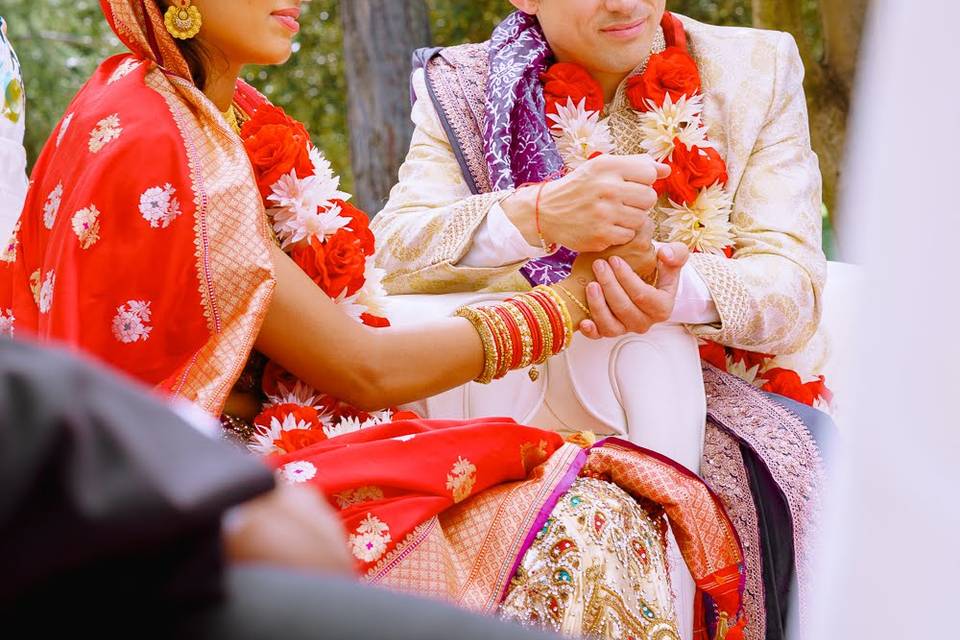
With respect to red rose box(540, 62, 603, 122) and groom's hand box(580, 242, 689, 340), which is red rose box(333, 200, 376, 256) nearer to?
groom's hand box(580, 242, 689, 340)

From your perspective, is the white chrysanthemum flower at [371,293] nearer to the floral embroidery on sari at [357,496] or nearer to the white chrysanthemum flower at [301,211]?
the white chrysanthemum flower at [301,211]

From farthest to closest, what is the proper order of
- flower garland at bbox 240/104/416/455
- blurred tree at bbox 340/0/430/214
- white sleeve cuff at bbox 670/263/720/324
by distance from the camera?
1. blurred tree at bbox 340/0/430/214
2. white sleeve cuff at bbox 670/263/720/324
3. flower garland at bbox 240/104/416/455

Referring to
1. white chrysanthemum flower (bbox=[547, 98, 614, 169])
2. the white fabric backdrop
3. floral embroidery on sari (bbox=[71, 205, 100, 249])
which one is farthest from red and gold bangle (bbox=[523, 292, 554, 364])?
the white fabric backdrop

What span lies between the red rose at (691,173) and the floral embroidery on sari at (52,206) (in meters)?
1.31

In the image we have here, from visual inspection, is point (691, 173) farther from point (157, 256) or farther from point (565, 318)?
point (157, 256)

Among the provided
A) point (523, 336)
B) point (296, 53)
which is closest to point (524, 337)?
point (523, 336)

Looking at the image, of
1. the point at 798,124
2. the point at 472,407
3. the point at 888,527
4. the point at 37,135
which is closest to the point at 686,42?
the point at 798,124

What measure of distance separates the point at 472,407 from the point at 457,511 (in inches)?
25.4

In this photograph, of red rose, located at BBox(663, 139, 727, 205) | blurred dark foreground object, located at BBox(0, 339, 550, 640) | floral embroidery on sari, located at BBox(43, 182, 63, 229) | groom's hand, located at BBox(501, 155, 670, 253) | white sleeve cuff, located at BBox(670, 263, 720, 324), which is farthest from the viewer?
red rose, located at BBox(663, 139, 727, 205)

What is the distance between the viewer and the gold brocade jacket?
115 inches

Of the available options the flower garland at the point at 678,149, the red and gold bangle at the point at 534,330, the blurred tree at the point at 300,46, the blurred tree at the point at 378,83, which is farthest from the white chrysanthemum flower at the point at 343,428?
the blurred tree at the point at 300,46

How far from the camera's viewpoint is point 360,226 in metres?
2.62

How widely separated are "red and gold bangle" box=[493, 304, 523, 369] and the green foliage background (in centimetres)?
526

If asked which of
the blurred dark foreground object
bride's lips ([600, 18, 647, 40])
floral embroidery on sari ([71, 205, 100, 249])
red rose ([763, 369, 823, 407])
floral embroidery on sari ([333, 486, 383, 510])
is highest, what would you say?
the blurred dark foreground object
